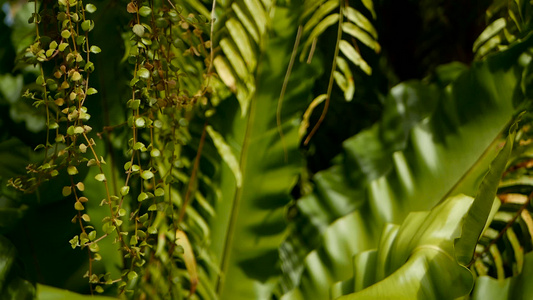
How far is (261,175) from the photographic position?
94 centimetres

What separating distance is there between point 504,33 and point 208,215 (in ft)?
2.09

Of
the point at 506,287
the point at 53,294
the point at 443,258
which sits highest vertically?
the point at 53,294

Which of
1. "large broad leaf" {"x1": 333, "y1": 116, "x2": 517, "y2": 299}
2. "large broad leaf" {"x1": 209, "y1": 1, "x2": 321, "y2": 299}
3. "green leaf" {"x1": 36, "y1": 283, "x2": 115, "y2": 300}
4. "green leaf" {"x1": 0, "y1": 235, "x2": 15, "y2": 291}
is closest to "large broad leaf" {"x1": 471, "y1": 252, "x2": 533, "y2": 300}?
"large broad leaf" {"x1": 333, "y1": 116, "x2": 517, "y2": 299}

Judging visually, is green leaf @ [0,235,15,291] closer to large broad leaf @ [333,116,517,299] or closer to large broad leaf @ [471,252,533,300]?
large broad leaf @ [333,116,517,299]

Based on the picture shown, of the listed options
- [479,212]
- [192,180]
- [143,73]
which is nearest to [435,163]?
[479,212]

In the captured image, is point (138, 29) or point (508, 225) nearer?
point (138, 29)

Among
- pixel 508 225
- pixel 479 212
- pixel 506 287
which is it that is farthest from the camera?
pixel 508 225

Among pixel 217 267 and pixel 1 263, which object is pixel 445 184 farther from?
pixel 1 263

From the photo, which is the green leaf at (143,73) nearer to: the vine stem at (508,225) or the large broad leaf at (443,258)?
the large broad leaf at (443,258)

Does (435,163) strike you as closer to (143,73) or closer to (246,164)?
(246,164)

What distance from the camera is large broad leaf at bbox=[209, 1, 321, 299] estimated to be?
0.92 metres

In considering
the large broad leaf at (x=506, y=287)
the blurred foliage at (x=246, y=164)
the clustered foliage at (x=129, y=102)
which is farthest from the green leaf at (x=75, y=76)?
the large broad leaf at (x=506, y=287)

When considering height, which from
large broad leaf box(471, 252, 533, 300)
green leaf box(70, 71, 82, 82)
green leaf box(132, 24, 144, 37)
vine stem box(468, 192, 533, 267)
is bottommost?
large broad leaf box(471, 252, 533, 300)

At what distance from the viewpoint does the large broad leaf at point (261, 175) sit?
0.92 meters
